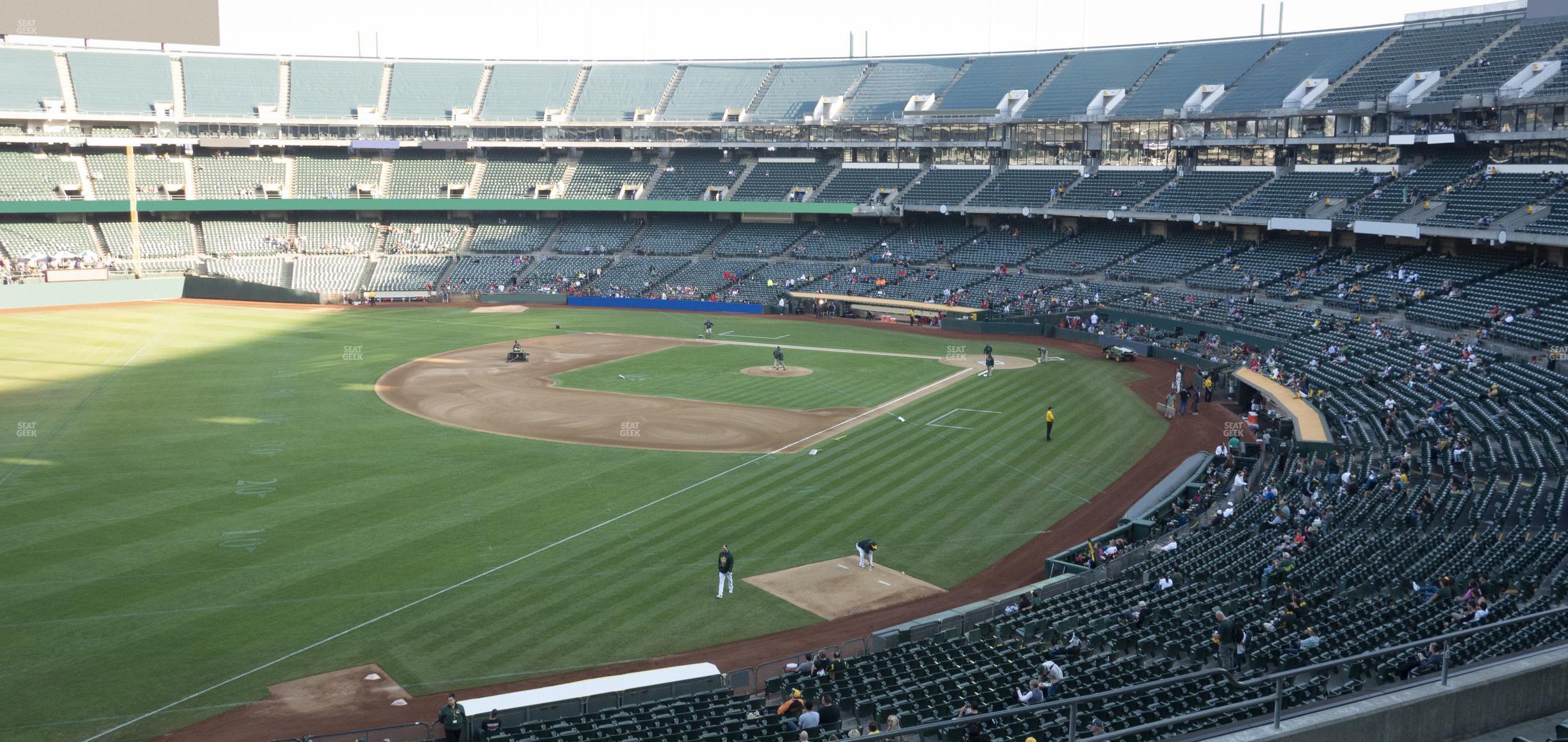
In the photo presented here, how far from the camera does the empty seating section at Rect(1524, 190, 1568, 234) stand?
4462 centimetres

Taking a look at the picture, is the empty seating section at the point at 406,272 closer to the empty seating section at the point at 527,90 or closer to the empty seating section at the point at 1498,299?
the empty seating section at the point at 527,90

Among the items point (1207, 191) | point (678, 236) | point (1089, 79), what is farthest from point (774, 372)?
point (1089, 79)

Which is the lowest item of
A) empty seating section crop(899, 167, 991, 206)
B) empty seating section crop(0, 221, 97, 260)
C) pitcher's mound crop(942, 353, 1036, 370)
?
pitcher's mound crop(942, 353, 1036, 370)

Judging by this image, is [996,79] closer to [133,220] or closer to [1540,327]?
[1540,327]

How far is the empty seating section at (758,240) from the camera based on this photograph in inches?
3378

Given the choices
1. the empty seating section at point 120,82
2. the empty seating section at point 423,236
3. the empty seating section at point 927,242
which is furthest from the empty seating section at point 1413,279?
the empty seating section at point 120,82

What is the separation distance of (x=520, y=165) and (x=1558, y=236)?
76.0 metres

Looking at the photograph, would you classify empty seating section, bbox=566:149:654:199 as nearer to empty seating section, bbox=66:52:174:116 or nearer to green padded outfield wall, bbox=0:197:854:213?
green padded outfield wall, bbox=0:197:854:213

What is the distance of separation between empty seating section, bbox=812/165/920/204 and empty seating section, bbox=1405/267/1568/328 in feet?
139

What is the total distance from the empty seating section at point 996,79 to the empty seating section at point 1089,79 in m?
1.89

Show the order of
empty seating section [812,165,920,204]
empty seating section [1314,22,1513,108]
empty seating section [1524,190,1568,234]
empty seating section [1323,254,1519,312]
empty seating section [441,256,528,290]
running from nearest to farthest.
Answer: empty seating section [1524,190,1568,234]
empty seating section [1323,254,1519,312]
empty seating section [1314,22,1513,108]
empty seating section [812,165,920,204]
empty seating section [441,256,528,290]

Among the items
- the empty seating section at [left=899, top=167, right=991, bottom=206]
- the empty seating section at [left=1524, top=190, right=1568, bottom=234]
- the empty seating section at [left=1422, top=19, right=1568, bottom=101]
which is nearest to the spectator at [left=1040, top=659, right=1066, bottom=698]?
the empty seating section at [left=1524, top=190, right=1568, bottom=234]

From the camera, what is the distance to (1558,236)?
43.8 metres

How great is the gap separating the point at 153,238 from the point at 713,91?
46332 mm
